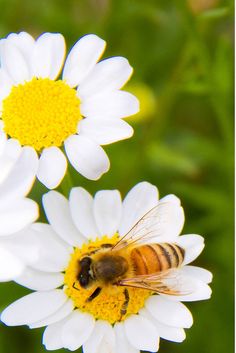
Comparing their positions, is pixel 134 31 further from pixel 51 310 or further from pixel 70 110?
pixel 51 310

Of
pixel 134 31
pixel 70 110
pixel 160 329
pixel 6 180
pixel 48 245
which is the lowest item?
pixel 160 329

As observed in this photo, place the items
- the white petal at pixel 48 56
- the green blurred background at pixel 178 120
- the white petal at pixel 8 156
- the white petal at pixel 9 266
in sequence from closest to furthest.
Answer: the white petal at pixel 9 266 < the white petal at pixel 8 156 < the white petal at pixel 48 56 < the green blurred background at pixel 178 120

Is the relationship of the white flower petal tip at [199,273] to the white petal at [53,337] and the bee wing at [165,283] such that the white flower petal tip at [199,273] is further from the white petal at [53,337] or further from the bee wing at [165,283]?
the white petal at [53,337]

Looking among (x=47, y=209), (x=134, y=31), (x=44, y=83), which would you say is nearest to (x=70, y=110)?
(x=44, y=83)

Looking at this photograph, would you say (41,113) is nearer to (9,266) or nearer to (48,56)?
(48,56)

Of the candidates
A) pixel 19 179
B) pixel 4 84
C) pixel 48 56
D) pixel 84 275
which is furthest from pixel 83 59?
pixel 84 275

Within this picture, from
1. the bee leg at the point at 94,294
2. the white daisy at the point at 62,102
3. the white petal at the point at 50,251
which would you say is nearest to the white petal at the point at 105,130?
the white daisy at the point at 62,102

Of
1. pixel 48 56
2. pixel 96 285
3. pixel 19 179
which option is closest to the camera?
pixel 19 179
